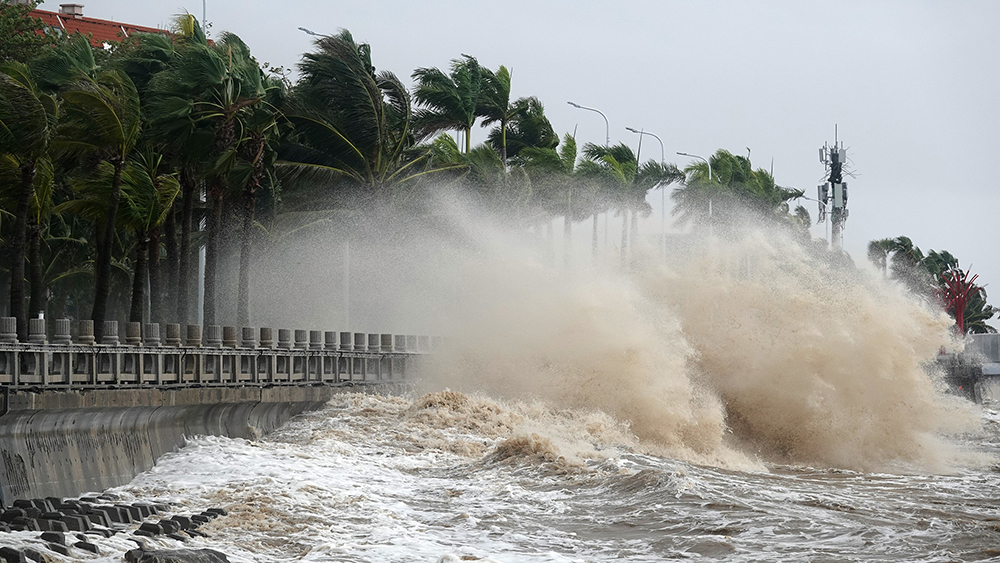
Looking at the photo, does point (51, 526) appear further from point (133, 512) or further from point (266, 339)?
point (266, 339)

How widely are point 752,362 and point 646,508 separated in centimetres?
1445

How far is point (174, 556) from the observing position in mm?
11875

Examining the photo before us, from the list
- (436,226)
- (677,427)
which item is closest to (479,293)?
(436,226)

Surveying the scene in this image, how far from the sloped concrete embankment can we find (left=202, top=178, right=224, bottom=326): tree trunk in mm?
6993

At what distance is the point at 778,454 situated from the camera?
27.4 m

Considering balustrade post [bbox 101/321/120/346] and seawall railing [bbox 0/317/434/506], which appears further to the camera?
balustrade post [bbox 101/321/120/346]

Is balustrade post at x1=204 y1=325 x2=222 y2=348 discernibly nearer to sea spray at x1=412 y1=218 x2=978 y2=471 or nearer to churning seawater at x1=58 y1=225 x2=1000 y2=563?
churning seawater at x1=58 y1=225 x2=1000 y2=563

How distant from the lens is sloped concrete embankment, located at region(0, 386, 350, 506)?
15414 mm

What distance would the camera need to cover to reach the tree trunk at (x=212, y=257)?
95.2ft

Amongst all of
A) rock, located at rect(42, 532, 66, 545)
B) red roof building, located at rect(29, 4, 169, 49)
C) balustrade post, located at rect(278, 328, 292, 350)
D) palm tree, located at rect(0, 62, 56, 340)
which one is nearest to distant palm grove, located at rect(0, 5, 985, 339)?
palm tree, located at rect(0, 62, 56, 340)

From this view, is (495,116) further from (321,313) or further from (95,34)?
(95,34)

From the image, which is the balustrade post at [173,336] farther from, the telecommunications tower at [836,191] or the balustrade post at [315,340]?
the telecommunications tower at [836,191]

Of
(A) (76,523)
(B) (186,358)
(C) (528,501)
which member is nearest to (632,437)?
(C) (528,501)

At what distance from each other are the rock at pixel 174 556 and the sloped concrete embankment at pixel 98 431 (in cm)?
357
